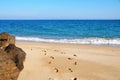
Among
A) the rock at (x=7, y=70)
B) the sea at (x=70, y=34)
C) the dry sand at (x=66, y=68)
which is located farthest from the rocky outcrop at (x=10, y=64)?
the sea at (x=70, y=34)

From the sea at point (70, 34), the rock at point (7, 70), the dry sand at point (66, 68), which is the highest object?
the rock at point (7, 70)

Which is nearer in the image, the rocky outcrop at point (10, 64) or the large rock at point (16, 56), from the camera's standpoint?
the rocky outcrop at point (10, 64)

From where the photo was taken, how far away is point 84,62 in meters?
10.0

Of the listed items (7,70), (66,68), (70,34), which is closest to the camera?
(7,70)

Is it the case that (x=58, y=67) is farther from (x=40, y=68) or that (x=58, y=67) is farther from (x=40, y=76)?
(x=40, y=76)

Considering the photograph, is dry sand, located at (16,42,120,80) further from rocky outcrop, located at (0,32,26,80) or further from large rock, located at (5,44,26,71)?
rocky outcrop, located at (0,32,26,80)

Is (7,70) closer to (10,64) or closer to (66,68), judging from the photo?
(10,64)

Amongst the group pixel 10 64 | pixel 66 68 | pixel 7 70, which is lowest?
pixel 66 68

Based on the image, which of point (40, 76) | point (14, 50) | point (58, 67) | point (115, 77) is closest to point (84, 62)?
point (58, 67)

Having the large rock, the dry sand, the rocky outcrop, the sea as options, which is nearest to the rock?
the rocky outcrop

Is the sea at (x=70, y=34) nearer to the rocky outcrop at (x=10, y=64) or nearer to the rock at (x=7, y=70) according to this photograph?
the rocky outcrop at (x=10, y=64)

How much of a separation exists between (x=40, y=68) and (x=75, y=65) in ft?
4.62

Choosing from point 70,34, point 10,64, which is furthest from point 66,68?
point 70,34

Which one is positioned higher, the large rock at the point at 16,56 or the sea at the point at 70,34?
the large rock at the point at 16,56
